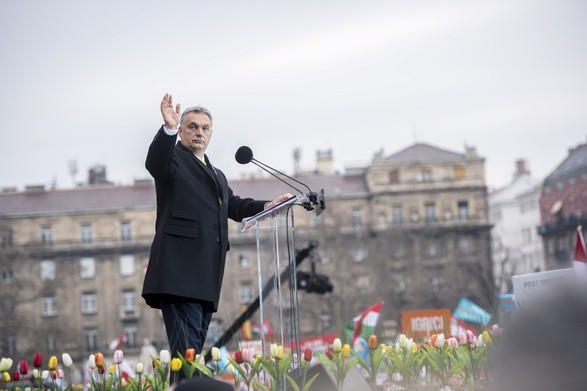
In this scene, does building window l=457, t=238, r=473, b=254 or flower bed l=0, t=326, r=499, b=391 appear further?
building window l=457, t=238, r=473, b=254

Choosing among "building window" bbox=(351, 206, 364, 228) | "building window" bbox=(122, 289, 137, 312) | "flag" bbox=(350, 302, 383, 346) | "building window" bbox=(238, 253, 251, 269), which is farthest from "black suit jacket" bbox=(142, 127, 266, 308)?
"building window" bbox=(122, 289, 137, 312)

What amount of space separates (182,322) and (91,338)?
8710 cm

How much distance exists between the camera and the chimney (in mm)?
118750

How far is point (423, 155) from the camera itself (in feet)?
318

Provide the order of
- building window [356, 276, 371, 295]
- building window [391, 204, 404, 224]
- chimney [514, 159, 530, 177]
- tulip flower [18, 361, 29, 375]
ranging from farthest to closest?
1. chimney [514, 159, 530, 177]
2. building window [391, 204, 404, 224]
3. building window [356, 276, 371, 295]
4. tulip flower [18, 361, 29, 375]

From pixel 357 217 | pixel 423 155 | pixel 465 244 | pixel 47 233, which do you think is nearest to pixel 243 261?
pixel 357 217

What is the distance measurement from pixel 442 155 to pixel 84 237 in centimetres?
2726

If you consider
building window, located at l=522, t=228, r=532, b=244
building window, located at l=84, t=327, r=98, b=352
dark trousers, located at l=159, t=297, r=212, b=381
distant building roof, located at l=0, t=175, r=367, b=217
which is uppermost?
distant building roof, located at l=0, t=175, r=367, b=217

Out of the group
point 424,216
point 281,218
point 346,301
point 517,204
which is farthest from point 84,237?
point 281,218

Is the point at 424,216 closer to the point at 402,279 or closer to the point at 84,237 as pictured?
the point at 402,279

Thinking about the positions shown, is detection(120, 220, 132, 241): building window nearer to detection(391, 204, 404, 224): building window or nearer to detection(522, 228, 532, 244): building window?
detection(391, 204, 404, 224): building window

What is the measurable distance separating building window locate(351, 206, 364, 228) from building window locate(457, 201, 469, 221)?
725 centimetres

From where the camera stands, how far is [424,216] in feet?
312

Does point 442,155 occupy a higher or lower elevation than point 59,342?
higher
